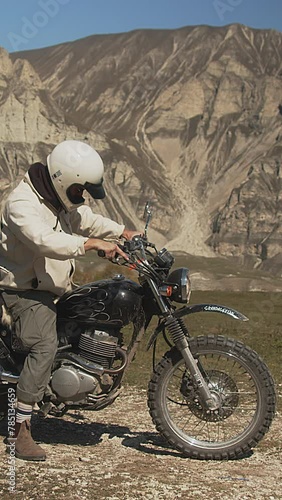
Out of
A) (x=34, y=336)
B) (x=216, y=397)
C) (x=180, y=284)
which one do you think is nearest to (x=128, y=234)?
(x=180, y=284)

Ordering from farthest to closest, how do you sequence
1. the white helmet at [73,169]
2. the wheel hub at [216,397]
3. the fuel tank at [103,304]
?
the wheel hub at [216,397]
the fuel tank at [103,304]
the white helmet at [73,169]

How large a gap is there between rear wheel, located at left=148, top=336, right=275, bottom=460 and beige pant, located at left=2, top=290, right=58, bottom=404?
1010 millimetres

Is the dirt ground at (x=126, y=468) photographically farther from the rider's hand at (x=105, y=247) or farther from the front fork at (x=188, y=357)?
the rider's hand at (x=105, y=247)

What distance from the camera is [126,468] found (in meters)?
6.21

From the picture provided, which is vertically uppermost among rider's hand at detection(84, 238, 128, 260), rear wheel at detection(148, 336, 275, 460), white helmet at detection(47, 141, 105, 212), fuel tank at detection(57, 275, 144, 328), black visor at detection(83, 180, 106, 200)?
white helmet at detection(47, 141, 105, 212)

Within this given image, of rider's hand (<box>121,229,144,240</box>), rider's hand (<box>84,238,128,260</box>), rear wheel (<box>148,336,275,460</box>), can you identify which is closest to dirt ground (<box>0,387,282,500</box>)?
rear wheel (<box>148,336,275,460</box>)

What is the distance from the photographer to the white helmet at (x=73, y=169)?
6.27m

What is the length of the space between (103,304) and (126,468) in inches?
52.7

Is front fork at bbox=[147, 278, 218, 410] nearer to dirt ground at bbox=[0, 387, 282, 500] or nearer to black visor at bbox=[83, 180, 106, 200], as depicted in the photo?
dirt ground at bbox=[0, 387, 282, 500]

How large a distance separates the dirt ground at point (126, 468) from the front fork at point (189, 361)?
53 cm

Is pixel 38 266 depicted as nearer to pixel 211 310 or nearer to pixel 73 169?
pixel 73 169

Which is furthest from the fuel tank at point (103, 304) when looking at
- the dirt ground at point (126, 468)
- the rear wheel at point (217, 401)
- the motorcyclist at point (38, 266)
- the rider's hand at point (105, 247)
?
the dirt ground at point (126, 468)

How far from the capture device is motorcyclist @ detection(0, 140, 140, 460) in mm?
6285

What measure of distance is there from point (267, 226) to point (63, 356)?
165m
